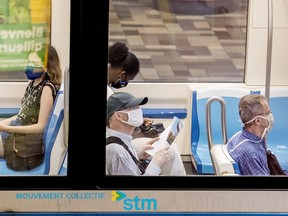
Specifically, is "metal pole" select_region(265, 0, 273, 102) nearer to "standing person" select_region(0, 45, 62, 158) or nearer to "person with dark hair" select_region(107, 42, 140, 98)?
"person with dark hair" select_region(107, 42, 140, 98)

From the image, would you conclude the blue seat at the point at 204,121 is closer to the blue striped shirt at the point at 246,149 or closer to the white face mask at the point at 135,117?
the blue striped shirt at the point at 246,149

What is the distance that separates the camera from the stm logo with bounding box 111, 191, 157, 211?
3.53m

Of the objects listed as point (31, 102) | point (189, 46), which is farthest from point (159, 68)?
point (31, 102)

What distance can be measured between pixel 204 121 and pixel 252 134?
58 centimetres

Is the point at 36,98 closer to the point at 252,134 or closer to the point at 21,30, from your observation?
the point at 21,30

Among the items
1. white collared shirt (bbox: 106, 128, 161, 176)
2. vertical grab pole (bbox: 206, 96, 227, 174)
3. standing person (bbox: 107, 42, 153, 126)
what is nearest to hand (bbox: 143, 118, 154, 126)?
standing person (bbox: 107, 42, 153, 126)

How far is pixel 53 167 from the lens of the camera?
11.8 feet

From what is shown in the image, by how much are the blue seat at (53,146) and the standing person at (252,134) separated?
84 cm

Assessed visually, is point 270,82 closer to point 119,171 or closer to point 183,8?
point 183,8

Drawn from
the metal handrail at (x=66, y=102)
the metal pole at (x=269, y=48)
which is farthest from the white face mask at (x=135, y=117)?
the metal pole at (x=269, y=48)

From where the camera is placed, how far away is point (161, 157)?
3752mm

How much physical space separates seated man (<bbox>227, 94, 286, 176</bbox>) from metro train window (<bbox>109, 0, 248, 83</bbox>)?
1.33 feet

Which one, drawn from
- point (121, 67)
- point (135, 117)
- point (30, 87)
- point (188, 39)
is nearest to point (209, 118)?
point (188, 39)

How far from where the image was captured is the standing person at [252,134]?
12.7 feet
